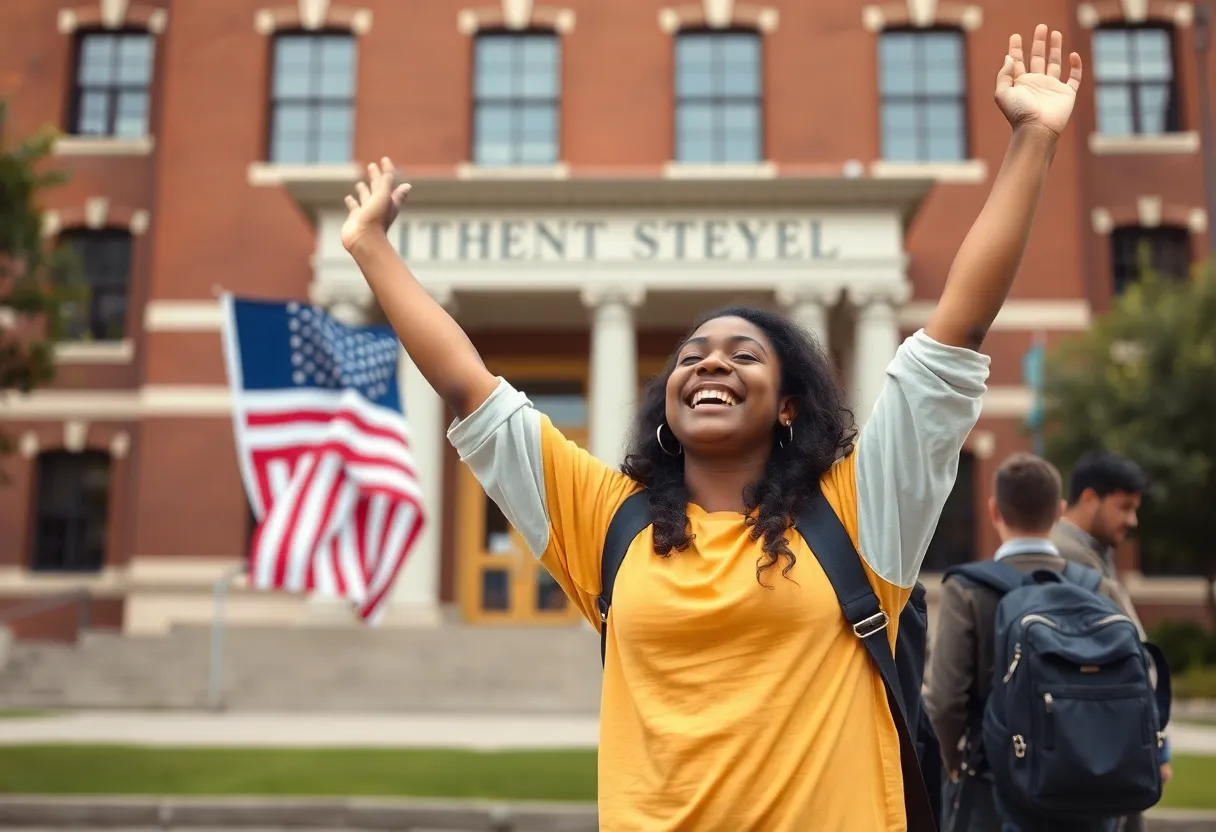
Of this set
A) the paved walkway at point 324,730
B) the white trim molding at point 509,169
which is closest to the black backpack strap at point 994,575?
the paved walkway at point 324,730

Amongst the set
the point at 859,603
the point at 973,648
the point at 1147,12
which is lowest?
A: the point at 973,648

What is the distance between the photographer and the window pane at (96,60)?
26.1 metres

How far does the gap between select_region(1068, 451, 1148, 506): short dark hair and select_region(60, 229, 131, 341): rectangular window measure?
23.2m

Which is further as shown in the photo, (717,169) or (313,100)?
(313,100)

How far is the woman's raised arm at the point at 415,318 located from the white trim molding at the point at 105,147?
979 inches

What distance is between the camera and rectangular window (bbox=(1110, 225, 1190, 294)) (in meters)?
24.7

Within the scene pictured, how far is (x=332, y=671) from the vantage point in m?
18.8

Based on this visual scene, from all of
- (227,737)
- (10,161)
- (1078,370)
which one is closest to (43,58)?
(10,161)

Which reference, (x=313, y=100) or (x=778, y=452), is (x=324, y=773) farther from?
(x=313, y=100)

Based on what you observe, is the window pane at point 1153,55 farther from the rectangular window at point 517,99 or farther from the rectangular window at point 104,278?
the rectangular window at point 104,278

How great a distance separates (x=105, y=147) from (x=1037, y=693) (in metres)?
25.4

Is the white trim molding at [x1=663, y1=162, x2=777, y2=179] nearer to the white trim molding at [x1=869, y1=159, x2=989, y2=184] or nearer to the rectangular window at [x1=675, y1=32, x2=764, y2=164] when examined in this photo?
the rectangular window at [x1=675, y1=32, x2=764, y2=164]

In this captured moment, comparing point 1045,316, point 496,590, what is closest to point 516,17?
point 496,590

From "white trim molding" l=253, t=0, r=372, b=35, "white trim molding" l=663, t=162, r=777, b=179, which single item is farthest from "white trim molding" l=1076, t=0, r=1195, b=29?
"white trim molding" l=253, t=0, r=372, b=35
